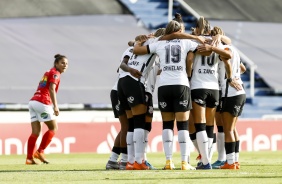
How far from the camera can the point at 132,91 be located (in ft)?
40.4

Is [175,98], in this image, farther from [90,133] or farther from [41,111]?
[90,133]

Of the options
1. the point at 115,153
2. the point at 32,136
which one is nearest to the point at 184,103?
the point at 115,153

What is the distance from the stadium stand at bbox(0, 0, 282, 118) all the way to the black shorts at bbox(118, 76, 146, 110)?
8995mm

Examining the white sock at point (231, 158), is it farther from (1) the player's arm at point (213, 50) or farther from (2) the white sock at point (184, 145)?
(1) the player's arm at point (213, 50)

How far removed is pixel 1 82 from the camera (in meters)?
22.3

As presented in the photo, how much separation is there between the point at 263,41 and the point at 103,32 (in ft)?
17.0

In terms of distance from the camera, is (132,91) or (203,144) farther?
(132,91)

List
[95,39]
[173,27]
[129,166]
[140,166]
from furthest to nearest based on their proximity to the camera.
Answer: [95,39] < [129,166] < [140,166] < [173,27]

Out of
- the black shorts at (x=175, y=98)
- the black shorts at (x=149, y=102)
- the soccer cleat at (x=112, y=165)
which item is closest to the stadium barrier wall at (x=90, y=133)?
the soccer cleat at (x=112, y=165)

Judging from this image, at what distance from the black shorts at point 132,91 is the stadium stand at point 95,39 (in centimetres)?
899

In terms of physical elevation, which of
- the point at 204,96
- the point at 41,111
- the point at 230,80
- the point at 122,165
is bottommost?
the point at 122,165

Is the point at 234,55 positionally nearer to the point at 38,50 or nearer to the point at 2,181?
the point at 2,181

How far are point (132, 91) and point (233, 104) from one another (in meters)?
1.37

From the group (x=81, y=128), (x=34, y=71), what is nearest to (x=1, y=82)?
(x=34, y=71)
